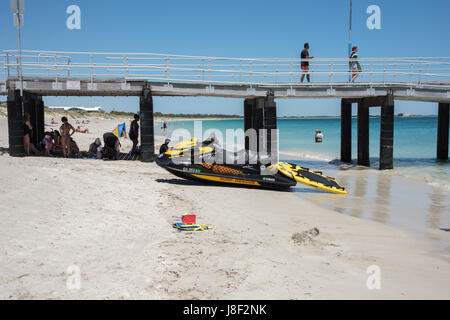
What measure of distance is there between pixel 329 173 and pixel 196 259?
12.9 metres

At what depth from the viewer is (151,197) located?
8211 mm

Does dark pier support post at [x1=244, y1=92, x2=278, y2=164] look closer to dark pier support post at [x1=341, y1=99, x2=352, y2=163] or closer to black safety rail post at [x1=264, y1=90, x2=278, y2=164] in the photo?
black safety rail post at [x1=264, y1=90, x2=278, y2=164]

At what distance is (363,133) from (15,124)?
1596 centimetres

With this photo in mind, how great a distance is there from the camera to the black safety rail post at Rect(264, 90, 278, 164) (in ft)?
50.6

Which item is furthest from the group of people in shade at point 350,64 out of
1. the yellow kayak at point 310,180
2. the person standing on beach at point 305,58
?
the yellow kayak at point 310,180

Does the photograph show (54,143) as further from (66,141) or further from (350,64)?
(350,64)

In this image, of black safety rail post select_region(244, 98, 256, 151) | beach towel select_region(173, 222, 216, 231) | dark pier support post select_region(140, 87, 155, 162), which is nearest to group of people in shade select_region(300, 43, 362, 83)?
black safety rail post select_region(244, 98, 256, 151)

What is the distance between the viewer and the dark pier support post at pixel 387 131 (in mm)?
16922

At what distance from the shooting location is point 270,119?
51.1 feet

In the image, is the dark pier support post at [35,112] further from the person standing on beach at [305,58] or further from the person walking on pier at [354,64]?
the person walking on pier at [354,64]

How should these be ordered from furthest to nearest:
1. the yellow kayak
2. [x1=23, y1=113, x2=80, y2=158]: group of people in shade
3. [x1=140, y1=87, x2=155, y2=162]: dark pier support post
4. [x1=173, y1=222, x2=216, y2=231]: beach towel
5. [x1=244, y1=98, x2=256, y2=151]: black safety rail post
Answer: [x1=244, y1=98, x2=256, y2=151]: black safety rail post
[x1=140, y1=87, x2=155, y2=162]: dark pier support post
[x1=23, y1=113, x2=80, y2=158]: group of people in shade
the yellow kayak
[x1=173, y1=222, x2=216, y2=231]: beach towel

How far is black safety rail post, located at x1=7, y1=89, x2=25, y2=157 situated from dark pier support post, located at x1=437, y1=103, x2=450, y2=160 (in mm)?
21615

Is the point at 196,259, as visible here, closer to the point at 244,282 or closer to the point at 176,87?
the point at 244,282
